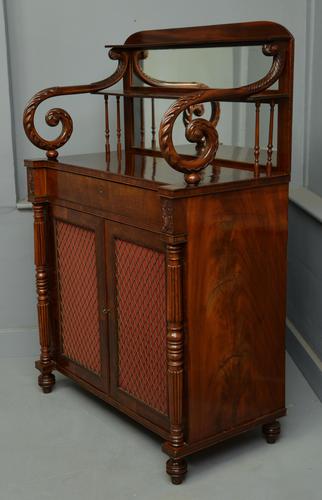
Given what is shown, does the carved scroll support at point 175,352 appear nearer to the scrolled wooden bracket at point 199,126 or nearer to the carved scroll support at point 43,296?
the scrolled wooden bracket at point 199,126

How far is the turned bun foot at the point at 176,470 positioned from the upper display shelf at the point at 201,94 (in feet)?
3.75

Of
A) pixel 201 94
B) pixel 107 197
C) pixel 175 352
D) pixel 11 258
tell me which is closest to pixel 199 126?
pixel 201 94

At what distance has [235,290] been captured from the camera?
3219mm

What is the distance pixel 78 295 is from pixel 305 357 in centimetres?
125

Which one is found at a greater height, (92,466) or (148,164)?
(148,164)

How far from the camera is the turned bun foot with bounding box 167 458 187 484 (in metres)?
3.20

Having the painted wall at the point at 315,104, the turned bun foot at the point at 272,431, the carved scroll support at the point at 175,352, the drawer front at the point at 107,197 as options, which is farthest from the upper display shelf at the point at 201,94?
the turned bun foot at the point at 272,431

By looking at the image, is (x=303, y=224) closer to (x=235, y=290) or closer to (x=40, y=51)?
(x=235, y=290)

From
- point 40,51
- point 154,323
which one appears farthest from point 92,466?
point 40,51

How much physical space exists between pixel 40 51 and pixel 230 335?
204 centimetres

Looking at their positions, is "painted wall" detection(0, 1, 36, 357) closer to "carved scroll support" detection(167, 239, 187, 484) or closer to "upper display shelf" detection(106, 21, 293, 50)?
"upper display shelf" detection(106, 21, 293, 50)

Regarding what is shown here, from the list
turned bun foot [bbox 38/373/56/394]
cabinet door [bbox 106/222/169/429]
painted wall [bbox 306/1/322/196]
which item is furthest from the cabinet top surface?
turned bun foot [bbox 38/373/56/394]

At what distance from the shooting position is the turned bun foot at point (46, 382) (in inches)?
161

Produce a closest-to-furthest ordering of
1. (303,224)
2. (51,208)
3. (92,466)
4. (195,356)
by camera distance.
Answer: (195,356)
(92,466)
(51,208)
(303,224)
